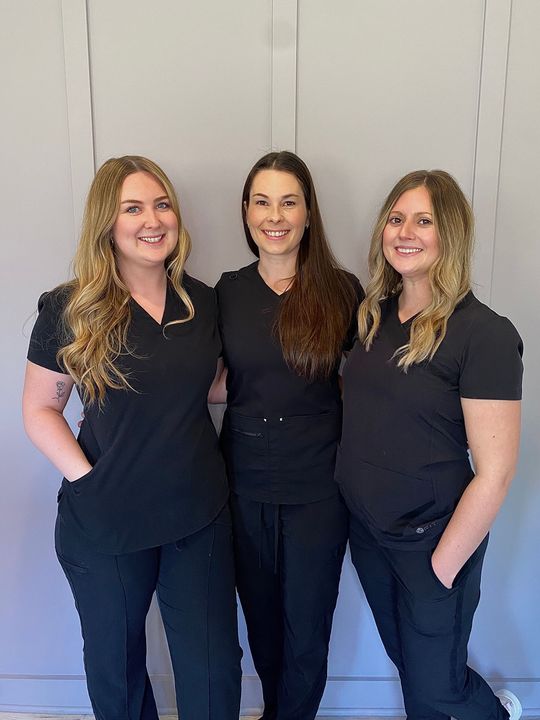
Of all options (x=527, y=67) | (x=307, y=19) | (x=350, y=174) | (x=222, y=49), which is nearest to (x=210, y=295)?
(x=350, y=174)

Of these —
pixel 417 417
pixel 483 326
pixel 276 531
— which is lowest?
pixel 276 531

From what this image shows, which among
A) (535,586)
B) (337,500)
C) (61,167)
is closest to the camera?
(337,500)

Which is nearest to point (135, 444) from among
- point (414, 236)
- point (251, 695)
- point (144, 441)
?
point (144, 441)

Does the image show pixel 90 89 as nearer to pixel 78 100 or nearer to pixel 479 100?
pixel 78 100

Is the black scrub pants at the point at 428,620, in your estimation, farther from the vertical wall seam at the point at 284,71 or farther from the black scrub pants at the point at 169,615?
the vertical wall seam at the point at 284,71

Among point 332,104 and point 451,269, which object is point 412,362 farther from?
point 332,104

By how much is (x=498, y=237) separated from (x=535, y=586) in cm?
112

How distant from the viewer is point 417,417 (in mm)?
1238

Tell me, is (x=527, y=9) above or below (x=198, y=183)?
above

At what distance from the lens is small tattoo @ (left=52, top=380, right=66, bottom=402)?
4.39 feet

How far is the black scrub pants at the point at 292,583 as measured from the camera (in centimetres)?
147

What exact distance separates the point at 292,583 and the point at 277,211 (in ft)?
3.19

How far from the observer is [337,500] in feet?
4.85

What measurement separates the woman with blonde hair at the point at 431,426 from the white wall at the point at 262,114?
1.22 feet
